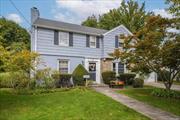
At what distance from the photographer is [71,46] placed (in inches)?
873

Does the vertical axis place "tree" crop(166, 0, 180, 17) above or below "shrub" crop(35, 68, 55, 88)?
above

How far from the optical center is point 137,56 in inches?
660

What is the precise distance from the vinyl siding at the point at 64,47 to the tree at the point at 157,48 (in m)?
6.66

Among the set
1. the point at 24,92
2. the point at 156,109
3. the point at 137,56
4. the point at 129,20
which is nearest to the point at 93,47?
the point at 137,56

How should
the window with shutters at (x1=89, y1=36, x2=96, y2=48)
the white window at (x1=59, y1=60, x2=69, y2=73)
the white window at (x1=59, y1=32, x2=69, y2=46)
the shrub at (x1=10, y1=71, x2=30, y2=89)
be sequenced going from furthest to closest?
the window with shutters at (x1=89, y1=36, x2=96, y2=48) < the white window at (x1=59, y1=60, x2=69, y2=73) < the white window at (x1=59, y1=32, x2=69, y2=46) < the shrub at (x1=10, y1=71, x2=30, y2=89)

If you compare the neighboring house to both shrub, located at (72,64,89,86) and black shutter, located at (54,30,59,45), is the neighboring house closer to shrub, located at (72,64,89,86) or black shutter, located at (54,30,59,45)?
black shutter, located at (54,30,59,45)

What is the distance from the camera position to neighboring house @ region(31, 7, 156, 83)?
20.4 meters

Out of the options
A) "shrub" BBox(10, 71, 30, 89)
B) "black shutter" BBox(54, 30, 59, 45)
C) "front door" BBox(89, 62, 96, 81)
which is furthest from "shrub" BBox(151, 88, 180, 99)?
"black shutter" BBox(54, 30, 59, 45)

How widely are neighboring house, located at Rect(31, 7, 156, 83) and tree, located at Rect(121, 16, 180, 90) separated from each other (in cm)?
671

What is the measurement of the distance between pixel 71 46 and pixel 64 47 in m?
0.79

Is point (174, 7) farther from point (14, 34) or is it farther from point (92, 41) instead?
point (14, 34)

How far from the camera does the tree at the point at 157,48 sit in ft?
49.4

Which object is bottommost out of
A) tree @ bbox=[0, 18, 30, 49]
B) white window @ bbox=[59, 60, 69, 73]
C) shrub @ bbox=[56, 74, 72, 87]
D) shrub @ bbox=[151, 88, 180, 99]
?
shrub @ bbox=[151, 88, 180, 99]

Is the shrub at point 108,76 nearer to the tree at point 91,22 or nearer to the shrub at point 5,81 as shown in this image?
the shrub at point 5,81
